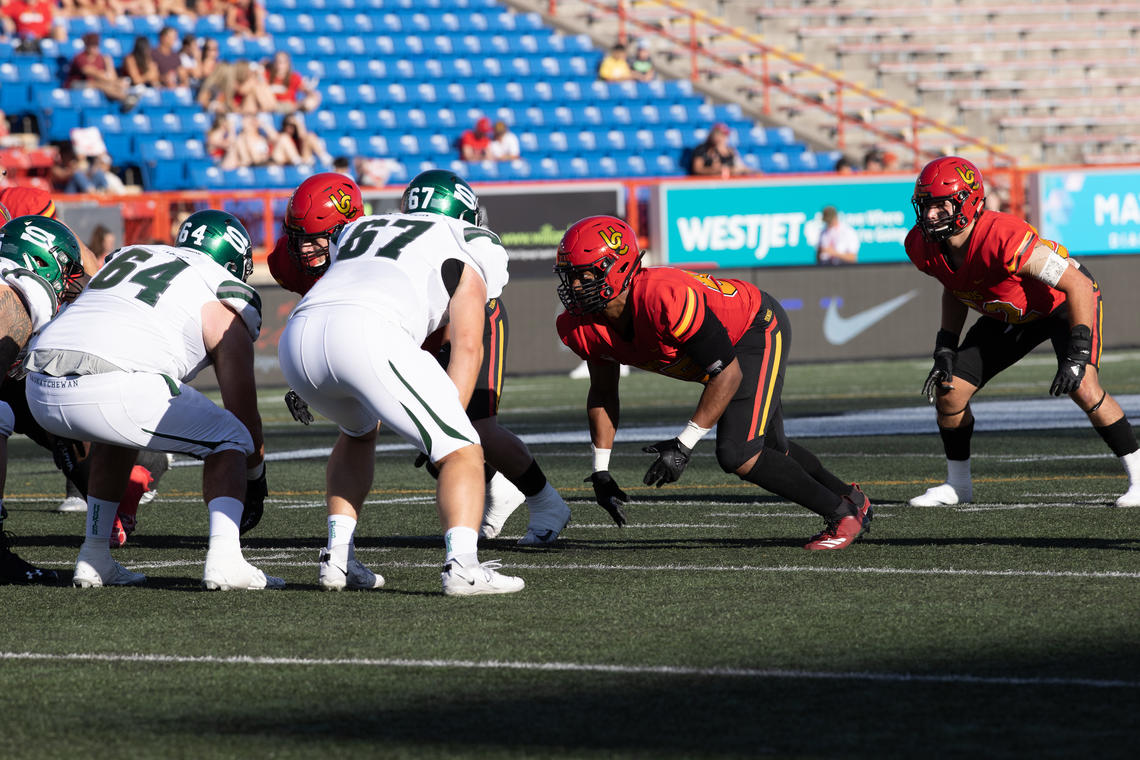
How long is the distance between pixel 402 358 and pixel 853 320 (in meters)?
16.2

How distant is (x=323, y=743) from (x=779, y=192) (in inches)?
740

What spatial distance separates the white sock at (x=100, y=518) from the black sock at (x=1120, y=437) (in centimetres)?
483

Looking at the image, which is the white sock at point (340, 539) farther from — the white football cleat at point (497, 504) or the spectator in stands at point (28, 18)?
the spectator in stands at point (28, 18)

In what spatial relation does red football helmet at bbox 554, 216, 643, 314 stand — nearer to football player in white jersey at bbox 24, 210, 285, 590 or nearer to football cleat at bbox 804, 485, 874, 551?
football player in white jersey at bbox 24, 210, 285, 590

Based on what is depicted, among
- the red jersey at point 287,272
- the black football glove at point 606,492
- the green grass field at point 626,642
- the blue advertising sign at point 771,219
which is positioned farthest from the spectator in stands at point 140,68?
the black football glove at point 606,492

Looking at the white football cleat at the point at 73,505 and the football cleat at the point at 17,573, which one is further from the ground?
the football cleat at the point at 17,573

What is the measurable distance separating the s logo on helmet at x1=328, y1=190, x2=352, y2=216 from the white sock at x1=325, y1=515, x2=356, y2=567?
1405 millimetres

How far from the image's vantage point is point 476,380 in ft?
23.2

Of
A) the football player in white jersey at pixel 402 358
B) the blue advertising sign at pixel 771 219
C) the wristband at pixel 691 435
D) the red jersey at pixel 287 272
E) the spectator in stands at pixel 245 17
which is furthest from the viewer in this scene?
the spectator in stands at pixel 245 17

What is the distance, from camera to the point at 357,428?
21.1 ft

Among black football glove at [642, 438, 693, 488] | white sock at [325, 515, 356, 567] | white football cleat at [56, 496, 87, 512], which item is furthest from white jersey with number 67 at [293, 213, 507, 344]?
white football cleat at [56, 496, 87, 512]

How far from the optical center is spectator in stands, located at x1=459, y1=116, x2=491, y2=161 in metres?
23.8

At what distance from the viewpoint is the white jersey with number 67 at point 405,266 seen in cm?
604

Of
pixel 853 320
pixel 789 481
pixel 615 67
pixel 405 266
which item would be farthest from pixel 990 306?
pixel 615 67
